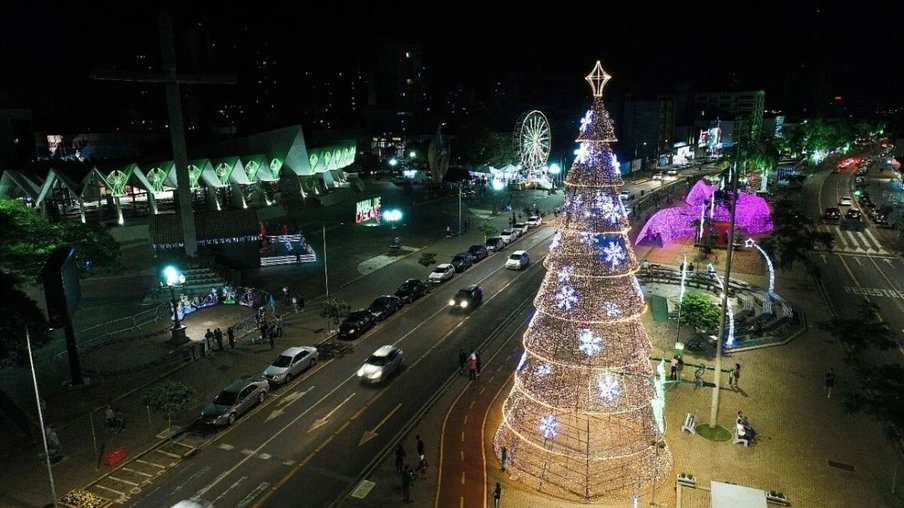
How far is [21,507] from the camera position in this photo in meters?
18.1

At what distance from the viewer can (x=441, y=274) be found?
139 feet

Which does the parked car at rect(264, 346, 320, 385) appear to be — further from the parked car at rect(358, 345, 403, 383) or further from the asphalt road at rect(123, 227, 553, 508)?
the parked car at rect(358, 345, 403, 383)

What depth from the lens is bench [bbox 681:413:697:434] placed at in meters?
21.8

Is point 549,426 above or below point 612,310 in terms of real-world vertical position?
below

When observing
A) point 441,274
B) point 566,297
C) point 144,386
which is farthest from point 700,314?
point 144,386

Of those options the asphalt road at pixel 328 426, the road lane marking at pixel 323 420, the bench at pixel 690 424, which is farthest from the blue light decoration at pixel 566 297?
the road lane marking at pixel 323 420

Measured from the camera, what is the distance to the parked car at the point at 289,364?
26297 millimetres

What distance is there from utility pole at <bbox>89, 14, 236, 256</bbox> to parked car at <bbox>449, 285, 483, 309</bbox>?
21.2 m

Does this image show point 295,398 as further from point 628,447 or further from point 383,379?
point 628,447

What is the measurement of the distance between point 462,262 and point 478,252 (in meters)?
3.38

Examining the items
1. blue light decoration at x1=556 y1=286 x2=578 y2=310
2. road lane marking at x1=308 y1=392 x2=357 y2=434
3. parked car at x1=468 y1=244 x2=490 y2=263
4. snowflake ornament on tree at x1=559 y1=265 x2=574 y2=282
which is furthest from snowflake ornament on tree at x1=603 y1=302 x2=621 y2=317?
parked car at x1=468 y1=244 x2=490 y2=263

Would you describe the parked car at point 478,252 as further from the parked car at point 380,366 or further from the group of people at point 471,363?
the parked car at point 380,366

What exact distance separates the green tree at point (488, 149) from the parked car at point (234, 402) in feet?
237

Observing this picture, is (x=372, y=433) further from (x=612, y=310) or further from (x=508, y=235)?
(x=508, y=235)
